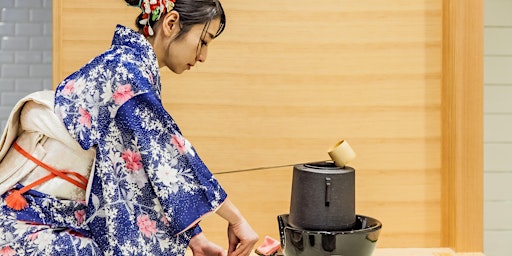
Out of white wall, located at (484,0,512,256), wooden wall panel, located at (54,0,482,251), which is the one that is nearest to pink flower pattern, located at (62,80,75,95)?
wooden wall panel, located at (54,0,482,251)

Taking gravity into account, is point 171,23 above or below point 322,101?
above

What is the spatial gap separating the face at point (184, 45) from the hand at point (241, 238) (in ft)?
1.30

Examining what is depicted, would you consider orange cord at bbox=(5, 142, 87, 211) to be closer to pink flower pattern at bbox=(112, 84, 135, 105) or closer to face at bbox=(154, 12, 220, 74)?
pink flower pattern at bbox=(112, 84, 135, 105)

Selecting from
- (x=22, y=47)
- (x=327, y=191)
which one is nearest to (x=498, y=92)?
(x=327, y=191)

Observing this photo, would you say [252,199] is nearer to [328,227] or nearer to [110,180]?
[328,227]

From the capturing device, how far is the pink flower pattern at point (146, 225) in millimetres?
1184

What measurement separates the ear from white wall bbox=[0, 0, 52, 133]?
1.81 meters

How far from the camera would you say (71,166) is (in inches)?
47.0

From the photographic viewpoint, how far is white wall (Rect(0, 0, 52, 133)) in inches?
115

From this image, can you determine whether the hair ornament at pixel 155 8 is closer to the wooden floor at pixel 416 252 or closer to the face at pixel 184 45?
the face at pixel 184 45

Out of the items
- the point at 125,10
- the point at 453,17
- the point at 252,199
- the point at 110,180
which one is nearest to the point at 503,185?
the point at 453,17

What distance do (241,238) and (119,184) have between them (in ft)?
1.02

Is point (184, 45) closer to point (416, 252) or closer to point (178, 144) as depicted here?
point (178, 144)

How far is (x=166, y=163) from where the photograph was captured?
3.92 feet
